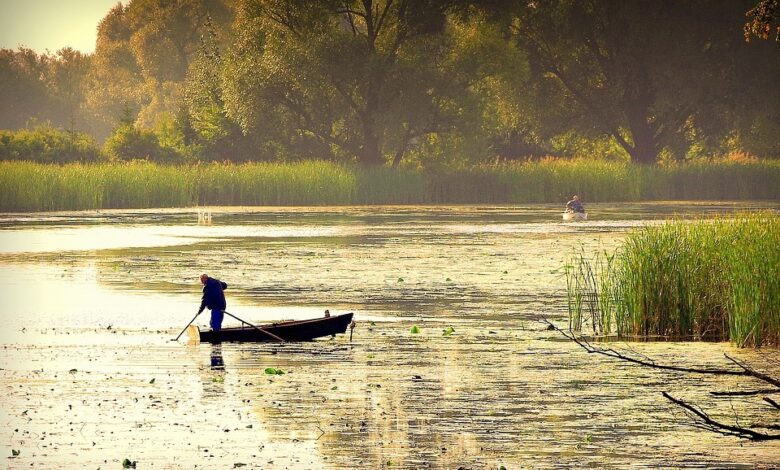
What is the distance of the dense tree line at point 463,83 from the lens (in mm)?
85312

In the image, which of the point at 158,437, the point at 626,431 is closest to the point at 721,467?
the point at 626,431

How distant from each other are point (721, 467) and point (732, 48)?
82.5 meters

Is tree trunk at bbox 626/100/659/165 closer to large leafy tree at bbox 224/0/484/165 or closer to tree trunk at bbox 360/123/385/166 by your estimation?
large leafy tree at bbox 224/0/484/165

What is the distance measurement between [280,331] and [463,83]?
6597 cm

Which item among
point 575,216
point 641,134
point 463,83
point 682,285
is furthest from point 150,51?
point 682,285

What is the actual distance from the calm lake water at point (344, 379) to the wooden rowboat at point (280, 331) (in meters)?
0.22

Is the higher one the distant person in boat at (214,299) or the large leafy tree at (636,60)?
the large leafy tree at (636,60)

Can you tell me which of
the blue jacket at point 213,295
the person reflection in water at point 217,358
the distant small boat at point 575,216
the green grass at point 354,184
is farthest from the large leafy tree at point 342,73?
the person reflection in water at point 217,358

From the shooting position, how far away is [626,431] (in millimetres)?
15352

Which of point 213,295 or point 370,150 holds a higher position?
point 370,150

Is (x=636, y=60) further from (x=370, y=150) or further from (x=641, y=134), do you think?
(x=370, y=150)

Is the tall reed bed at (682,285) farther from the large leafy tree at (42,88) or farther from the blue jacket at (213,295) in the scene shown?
the large leafy tree at (42,88)

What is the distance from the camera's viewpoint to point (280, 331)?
2292 centimetres

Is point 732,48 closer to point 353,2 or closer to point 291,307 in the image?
point 353,2
